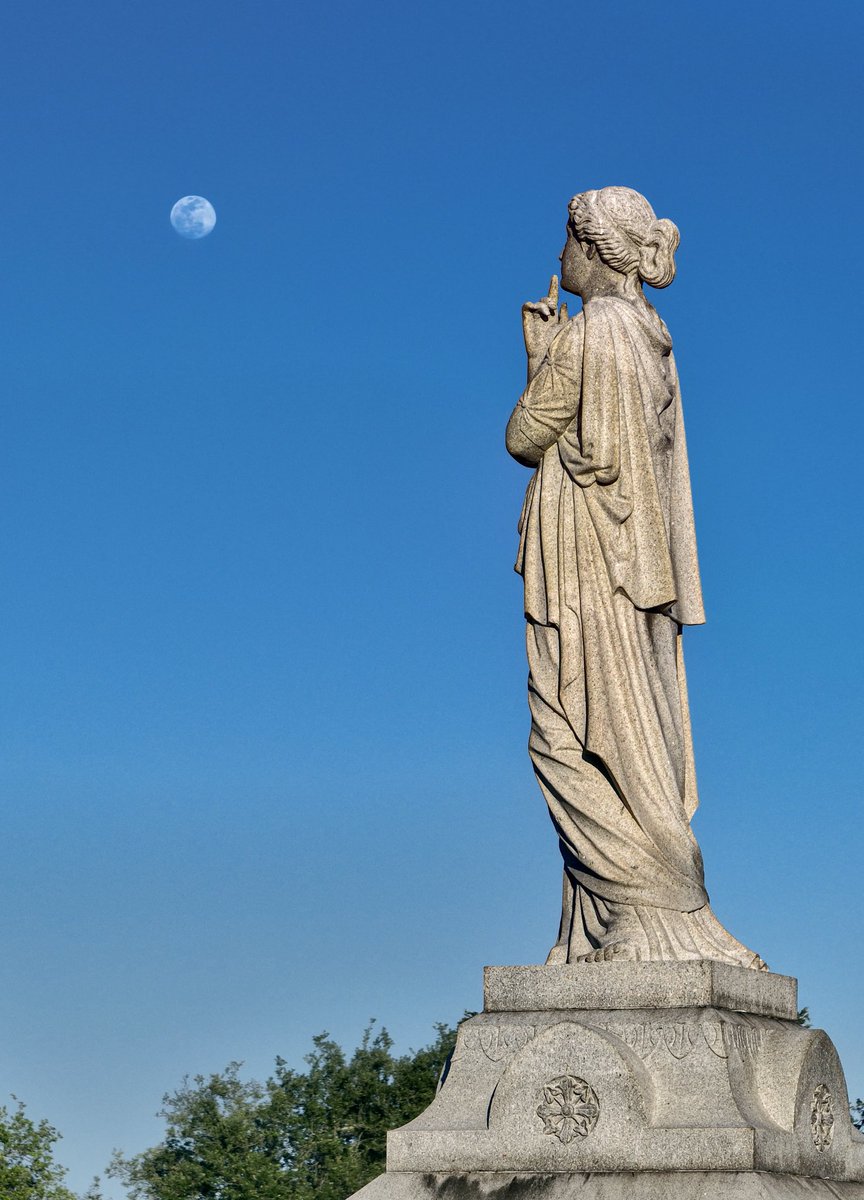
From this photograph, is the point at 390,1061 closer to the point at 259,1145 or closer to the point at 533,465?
the point at 259,1145

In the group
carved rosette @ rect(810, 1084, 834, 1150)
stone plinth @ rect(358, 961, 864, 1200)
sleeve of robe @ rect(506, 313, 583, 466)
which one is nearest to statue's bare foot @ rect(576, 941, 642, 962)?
stone plinth @ rect(358, 961, 864, 1200)

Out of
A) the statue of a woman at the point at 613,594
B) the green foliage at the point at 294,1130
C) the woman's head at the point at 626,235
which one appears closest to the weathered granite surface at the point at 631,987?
the statue of a woman at the point at 613,594

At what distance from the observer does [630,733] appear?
44.4ft

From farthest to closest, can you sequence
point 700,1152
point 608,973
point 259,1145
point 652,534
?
point 259,1145
point 652,534
point 608,973
point 700,1152

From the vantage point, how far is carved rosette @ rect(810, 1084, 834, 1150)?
12.8 meters

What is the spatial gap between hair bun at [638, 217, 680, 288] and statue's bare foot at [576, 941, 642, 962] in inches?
170

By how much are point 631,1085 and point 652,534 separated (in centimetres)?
347

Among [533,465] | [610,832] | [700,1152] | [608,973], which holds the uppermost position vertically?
[533,465]

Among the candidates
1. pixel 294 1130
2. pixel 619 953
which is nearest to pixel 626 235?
pixel 619 953

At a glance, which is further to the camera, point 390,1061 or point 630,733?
point 390,1061

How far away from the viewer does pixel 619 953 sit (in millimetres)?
12969

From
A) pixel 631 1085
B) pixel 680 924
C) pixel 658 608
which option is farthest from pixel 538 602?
pixel 631 1085

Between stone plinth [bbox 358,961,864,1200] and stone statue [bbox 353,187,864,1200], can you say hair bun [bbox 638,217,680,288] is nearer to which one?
stone statue [bbox 353,187,864,1200]

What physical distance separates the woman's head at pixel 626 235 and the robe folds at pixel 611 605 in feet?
0.93
